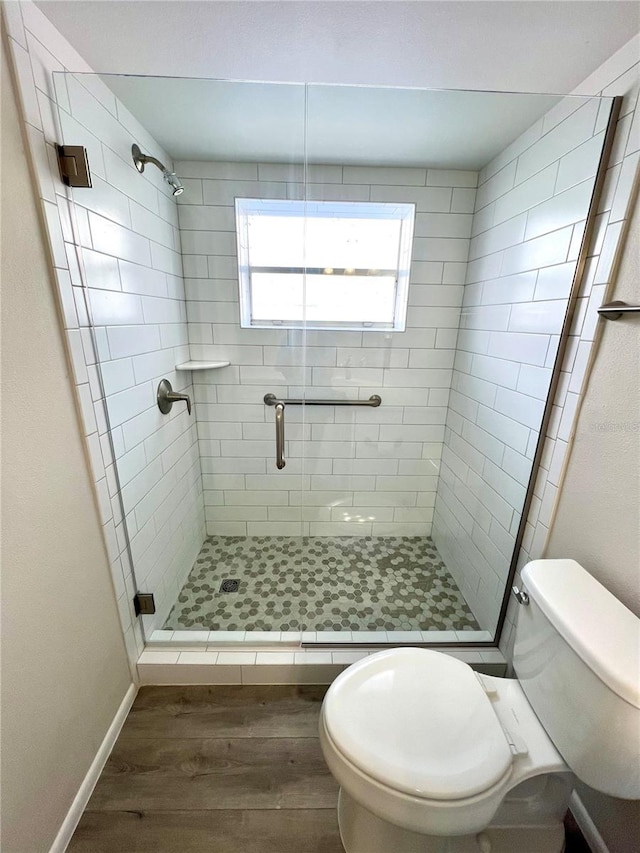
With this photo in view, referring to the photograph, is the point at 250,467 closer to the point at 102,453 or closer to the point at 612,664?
the point at 102,453

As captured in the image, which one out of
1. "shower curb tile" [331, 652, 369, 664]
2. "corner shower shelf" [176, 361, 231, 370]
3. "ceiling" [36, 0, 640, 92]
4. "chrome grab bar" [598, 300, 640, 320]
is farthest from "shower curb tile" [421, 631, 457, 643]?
"ceiling" [36, 0, 640, 92]

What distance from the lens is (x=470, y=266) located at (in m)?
1.70

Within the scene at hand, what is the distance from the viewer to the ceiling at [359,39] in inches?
31.3

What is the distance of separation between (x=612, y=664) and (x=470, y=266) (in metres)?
1.66

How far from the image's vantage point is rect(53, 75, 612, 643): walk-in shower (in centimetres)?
112

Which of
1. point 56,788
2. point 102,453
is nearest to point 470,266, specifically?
point 102,453

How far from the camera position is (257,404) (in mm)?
1893

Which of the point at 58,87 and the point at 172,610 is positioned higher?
the point at 58,87

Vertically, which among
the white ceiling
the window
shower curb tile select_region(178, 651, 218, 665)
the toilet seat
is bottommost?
shower curb tile select_region(178, 651, 218, 665)

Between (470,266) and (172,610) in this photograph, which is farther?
(470,266)

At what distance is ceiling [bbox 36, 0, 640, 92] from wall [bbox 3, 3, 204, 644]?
0.48 feet

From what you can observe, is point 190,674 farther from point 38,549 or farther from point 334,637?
point 38,549

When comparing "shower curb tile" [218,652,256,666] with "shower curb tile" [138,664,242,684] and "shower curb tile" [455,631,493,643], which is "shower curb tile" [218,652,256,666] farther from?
"shower curb tile" [455,631,493,643]

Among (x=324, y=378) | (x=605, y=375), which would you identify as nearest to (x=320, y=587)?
(x=324, y=378)
